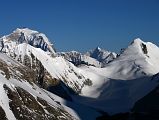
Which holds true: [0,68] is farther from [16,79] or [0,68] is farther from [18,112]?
[18,112]

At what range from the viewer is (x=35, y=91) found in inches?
7771

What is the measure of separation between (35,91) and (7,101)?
39.1 meters

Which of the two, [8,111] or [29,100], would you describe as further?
[29,100]

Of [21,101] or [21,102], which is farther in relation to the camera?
[21,101]

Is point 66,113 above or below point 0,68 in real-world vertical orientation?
below

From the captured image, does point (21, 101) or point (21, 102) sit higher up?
point (21, 101)

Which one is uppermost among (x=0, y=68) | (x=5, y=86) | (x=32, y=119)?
(x=0, y=68)

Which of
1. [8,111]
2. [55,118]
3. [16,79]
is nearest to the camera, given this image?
[8,111]

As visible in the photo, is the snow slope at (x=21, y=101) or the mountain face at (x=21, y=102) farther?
the snow slope at (x=21, y=101)

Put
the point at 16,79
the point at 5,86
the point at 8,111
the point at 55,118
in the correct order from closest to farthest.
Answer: the point at 8,111 < the point at 5,86 < the point at 55,118 < the point at 16,79

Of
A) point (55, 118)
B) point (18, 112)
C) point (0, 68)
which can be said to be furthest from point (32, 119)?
point (0, 68)

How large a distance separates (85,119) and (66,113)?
11180 mm

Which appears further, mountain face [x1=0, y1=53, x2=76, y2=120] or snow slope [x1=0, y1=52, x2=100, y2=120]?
snow slope [x1=0, y1=52, x2=100, y2=120]

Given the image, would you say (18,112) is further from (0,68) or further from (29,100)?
(0,68)
